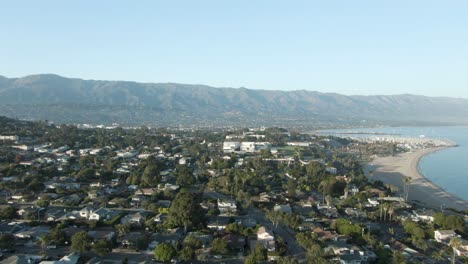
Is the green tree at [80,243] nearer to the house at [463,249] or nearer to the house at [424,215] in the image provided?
the house at [463,249]

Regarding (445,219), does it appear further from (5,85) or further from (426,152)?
(5,85)

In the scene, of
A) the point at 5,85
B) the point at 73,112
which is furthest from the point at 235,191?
the point at 5,85

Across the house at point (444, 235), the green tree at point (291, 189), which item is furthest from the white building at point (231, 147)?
the house at point (444, 235)

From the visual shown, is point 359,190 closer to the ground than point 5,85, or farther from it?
closer to the ground

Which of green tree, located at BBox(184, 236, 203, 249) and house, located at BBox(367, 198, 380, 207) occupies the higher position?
green tree, located at BBox(184, 236, 203, 249)

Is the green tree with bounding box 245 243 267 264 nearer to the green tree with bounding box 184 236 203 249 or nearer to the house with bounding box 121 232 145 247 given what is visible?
the green tree with bounding box 184 236 203 249

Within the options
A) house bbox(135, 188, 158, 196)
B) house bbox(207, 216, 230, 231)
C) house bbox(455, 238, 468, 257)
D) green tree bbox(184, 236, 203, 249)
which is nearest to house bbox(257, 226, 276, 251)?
house bbox(207, 216, 230, 231)

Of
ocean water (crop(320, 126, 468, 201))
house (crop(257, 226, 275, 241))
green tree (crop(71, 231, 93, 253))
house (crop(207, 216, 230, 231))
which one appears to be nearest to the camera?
green tree (crop(71, 231, 93, 253))
